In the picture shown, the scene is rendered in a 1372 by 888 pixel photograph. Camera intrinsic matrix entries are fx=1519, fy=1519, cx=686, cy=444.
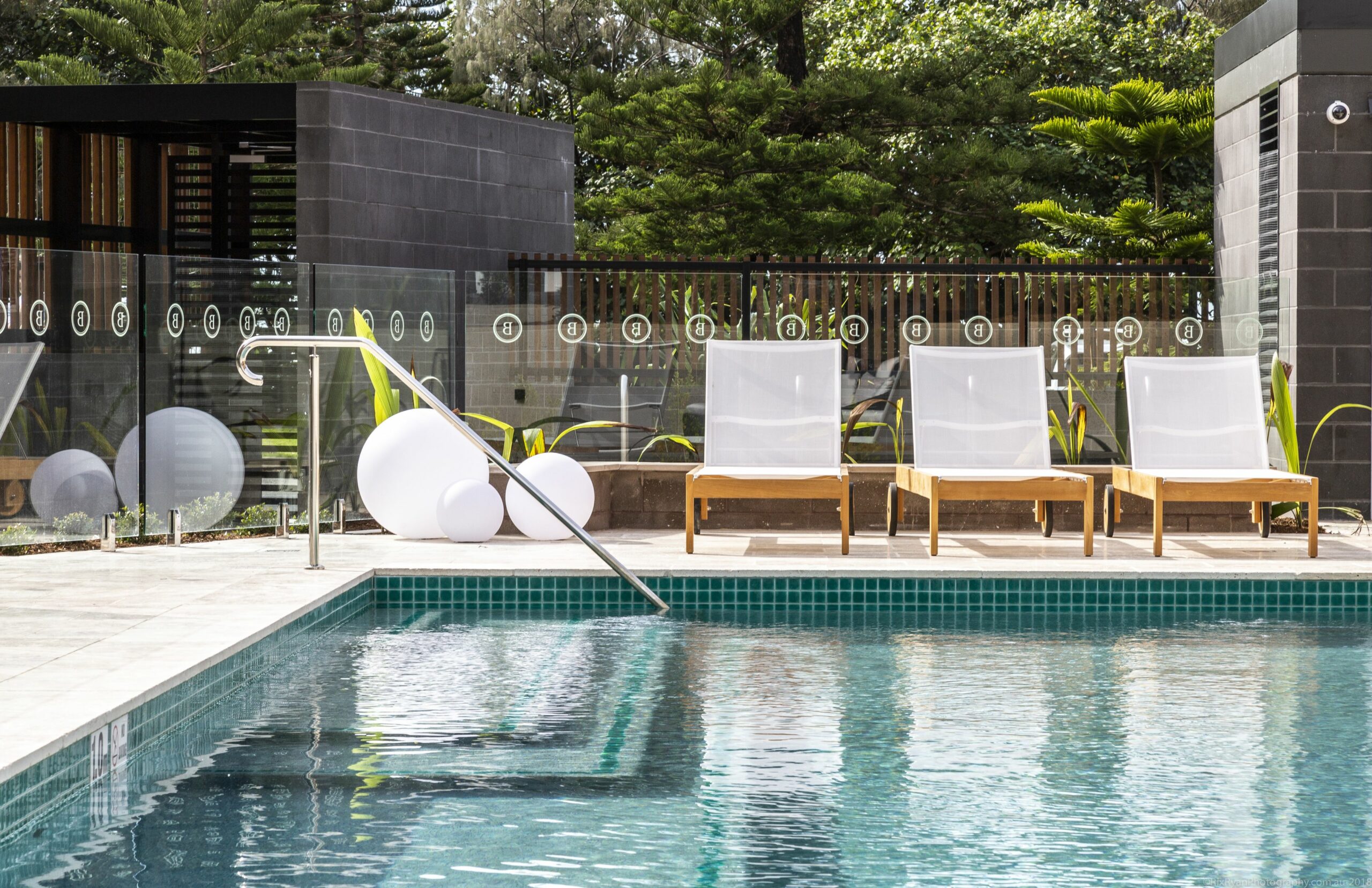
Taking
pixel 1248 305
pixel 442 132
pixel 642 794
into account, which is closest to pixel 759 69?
pixel 442 132

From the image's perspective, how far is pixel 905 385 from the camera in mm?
8320

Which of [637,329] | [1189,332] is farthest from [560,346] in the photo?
[1189,332]

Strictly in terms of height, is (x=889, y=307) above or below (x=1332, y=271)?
below

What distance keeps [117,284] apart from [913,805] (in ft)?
15.9

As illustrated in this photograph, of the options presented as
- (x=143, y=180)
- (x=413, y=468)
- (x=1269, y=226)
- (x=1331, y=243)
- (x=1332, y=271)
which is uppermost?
(x=143, y=180)

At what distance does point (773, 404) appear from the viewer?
752 centimetres

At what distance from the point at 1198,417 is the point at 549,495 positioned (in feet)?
10.5

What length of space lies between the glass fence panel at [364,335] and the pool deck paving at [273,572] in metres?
0.40

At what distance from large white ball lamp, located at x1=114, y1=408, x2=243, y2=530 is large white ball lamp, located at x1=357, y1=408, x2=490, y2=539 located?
0.69 m

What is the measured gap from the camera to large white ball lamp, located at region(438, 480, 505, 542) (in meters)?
7.07

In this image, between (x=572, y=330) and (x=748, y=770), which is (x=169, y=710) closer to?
(x=748, y=770)

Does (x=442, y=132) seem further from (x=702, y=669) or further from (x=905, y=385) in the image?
(x=702, y=669)

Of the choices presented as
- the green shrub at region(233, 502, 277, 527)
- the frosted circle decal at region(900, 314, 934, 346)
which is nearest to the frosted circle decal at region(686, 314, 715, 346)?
the frosted circle decal at region(900, 314, 934, 346)

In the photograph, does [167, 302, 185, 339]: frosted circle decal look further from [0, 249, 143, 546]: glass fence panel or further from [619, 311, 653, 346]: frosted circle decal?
[619, 311, 653, 346]: frosted circle decal
